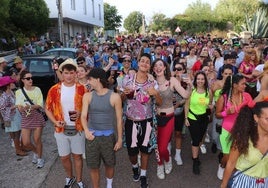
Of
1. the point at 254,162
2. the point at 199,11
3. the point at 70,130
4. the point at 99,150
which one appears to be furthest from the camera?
the point at 199,11

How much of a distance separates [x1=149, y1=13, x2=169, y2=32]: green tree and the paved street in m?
50.9

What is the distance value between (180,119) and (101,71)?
2.06 m

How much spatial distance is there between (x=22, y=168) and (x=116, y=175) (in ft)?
5.46

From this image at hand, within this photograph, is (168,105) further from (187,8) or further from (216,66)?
(187,8)

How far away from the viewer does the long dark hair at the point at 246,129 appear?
9.04 ft

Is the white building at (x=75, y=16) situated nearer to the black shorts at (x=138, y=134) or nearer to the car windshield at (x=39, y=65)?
the car windshield at (x=39, y=65)

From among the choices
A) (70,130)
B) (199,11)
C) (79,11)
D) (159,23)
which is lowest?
(70,130)

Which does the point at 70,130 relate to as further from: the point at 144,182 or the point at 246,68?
the point at 246,68

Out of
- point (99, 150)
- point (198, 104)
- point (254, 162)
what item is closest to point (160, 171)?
point (198, 104)

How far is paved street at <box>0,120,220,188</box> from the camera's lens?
4805 mm

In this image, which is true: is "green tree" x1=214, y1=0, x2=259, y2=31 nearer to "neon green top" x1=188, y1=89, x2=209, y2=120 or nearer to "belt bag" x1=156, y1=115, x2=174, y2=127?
"neon green top" x1=188, y1=89, x2=209, y2=120

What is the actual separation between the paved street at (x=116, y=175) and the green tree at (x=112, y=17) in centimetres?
6836

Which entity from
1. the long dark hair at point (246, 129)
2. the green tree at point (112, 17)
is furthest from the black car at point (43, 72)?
the green tree at point (112, 17)

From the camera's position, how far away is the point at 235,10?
3897 centimetres
